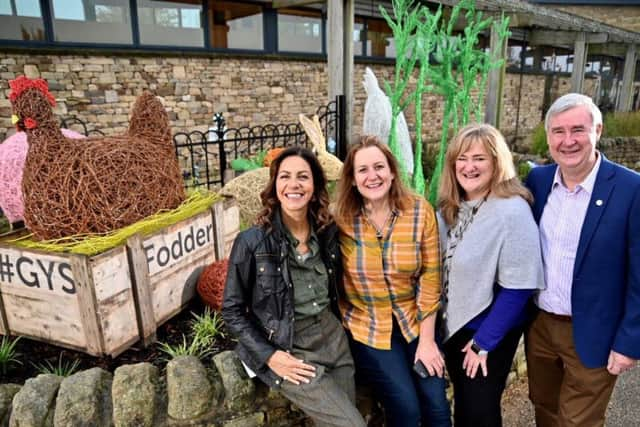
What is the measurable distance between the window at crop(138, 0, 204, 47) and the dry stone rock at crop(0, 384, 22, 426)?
7282 mm

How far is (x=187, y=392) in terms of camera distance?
6.24 feet

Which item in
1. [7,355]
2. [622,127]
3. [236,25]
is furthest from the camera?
[622,127]

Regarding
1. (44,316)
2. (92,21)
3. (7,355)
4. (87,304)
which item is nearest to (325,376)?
(87,304)

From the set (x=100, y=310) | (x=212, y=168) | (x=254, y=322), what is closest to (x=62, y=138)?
(x=100, y=310)

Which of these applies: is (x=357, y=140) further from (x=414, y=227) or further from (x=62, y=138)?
(x=62, y=138)

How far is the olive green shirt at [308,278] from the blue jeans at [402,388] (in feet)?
1.00

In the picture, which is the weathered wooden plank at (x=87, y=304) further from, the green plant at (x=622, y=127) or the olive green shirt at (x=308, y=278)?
the green plant at (x=622, y=127)

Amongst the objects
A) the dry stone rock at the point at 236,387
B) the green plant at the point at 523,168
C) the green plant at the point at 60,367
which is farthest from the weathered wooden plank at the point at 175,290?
the green plant at the point at 523,168

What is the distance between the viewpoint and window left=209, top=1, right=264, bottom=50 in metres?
8.71

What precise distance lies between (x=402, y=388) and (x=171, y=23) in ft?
27.1

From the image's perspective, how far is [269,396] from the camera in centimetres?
205

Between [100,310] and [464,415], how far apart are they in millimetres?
1764

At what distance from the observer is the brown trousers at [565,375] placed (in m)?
1.83

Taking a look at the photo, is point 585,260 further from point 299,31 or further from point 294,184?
point 299,31
